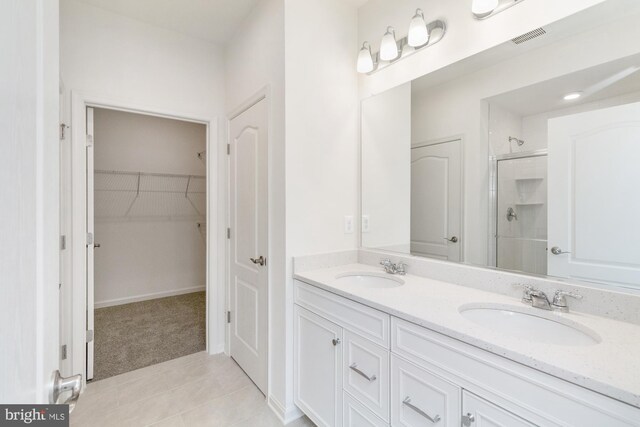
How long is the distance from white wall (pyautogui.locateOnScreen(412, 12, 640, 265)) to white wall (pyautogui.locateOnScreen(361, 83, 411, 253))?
0.41 feet

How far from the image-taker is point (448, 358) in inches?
39.6

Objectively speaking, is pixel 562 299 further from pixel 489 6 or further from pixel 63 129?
pixel 63 129

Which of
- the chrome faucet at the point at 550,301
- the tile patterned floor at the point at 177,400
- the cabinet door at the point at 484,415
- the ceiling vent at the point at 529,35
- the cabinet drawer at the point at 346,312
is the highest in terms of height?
the ceiling vent at the point at 529,35

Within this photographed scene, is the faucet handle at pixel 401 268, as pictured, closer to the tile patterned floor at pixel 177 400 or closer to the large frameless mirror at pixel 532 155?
the large frameless mirror at pixel 532 155

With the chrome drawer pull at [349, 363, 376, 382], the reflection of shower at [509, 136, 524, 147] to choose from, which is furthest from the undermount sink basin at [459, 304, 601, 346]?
the reflection of shower at [509, 136, 524, 147]

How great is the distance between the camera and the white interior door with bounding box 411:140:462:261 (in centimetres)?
164

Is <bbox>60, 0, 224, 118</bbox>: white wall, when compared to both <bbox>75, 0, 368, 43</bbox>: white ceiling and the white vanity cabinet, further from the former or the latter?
the white vanity cabinet

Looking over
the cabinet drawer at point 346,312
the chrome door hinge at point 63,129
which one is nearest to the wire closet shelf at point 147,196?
the chrome door hinge at point 63,129

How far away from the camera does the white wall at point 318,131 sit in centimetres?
177

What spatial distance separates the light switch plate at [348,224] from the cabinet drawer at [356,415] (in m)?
0.98

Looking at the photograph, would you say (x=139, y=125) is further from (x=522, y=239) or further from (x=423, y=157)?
(x=522, y=239)

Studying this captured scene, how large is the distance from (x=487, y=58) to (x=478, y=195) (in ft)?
2.24

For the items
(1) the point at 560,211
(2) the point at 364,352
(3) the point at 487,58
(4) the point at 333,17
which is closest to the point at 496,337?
(2) the point at 364,352

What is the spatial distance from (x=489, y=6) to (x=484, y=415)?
168 cm
